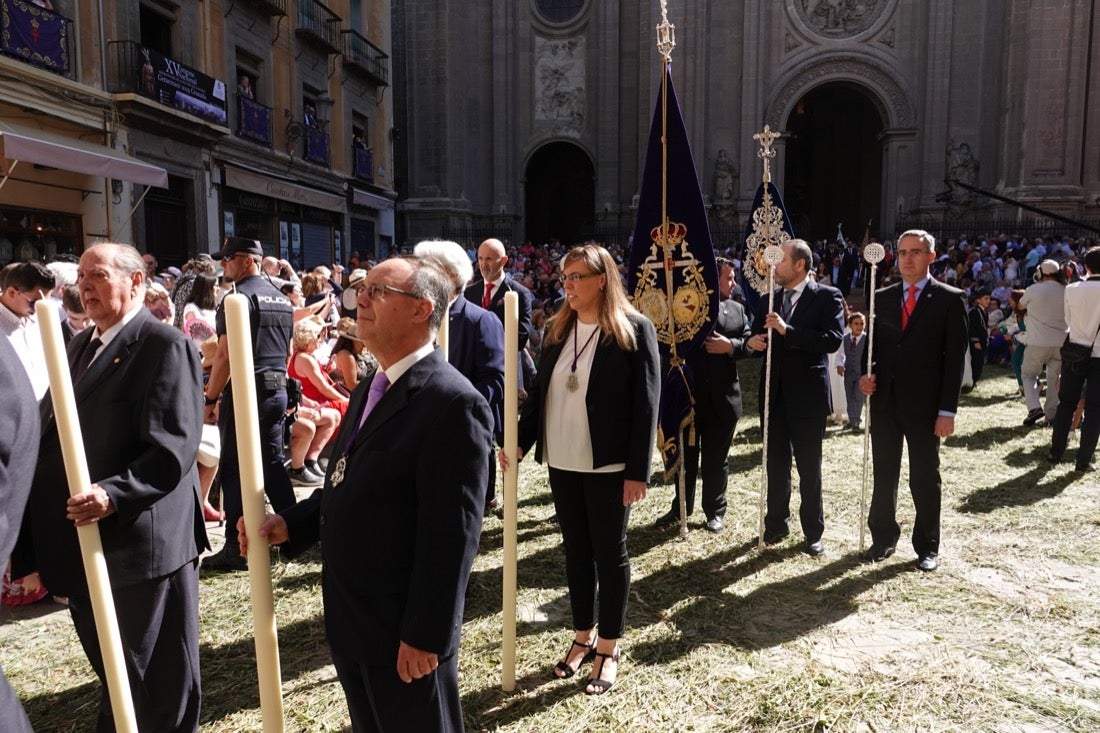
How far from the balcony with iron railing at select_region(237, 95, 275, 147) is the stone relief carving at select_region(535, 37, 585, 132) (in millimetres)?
12641

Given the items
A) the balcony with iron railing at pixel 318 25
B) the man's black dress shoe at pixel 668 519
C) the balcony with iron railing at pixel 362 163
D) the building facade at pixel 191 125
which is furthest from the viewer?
the balcony with iron railing at pixel 362 163

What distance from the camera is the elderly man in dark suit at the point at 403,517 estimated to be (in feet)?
6.77

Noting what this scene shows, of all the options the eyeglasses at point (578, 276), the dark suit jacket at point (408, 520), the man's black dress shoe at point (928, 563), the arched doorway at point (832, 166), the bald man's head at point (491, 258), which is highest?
the arched doorway at point (832, 166)

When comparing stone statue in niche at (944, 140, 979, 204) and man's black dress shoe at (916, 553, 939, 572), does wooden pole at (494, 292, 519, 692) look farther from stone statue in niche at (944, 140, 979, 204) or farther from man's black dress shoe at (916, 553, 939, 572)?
stone statue in niche at (944, 140, 979, 204)

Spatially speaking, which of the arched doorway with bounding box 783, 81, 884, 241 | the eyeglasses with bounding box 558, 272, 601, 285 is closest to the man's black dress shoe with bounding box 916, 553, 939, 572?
the eyeglasses with bounding box 558, 272, 601, 285

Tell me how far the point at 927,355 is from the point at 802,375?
30.8 inches

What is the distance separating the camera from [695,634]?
406 cm

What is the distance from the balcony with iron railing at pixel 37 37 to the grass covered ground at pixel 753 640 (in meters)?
11.3

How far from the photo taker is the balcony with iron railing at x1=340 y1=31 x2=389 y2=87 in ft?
74.6

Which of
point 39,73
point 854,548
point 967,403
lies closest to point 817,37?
point 967,403

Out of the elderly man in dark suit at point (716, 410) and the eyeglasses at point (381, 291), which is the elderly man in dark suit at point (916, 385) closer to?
the elderly man in dark suit at point (716, 410)

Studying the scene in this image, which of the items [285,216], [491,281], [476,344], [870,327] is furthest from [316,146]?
[870,327]

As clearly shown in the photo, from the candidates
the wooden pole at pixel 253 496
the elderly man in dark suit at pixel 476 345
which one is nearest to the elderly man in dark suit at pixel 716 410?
→ the elderly man in dark suit at pixel 476 345

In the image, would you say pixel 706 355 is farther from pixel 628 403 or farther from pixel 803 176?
pixel 803 176
